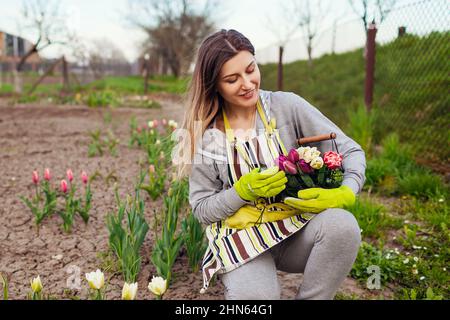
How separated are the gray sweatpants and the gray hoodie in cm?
21

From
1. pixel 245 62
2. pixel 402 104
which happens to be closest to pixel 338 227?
pixel 245 62

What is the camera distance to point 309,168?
4.48 feet

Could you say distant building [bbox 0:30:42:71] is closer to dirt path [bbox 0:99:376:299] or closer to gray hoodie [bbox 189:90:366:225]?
dirt path [bbox 0:99:376:299]

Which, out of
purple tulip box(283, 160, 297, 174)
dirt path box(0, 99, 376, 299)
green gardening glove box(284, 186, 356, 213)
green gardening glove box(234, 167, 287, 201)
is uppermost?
purple tulip box(283, 160, 297, 174)

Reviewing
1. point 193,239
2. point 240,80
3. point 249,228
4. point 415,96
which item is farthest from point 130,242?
point 415,96

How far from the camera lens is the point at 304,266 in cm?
155

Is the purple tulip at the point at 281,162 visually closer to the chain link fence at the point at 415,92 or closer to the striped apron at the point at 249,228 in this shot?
the striped apron at the point at 249,228

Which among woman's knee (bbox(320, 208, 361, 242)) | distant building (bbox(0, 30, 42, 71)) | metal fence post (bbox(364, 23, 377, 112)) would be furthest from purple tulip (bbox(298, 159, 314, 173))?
distant building (bbox(0, 30, 42, 71))

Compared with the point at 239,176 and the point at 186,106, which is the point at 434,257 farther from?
the point at 186,106

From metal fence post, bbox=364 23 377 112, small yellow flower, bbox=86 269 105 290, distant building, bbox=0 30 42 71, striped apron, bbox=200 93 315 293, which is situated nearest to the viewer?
small yellow flower, bbox=86 269 105 290

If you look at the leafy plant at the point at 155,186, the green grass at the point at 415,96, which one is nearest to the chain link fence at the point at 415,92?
the green grass at the point at 415,96

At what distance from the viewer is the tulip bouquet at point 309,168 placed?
1.35 metres

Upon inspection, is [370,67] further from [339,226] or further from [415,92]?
[339,226]

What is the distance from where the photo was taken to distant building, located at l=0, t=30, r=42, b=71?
71.4 feet
